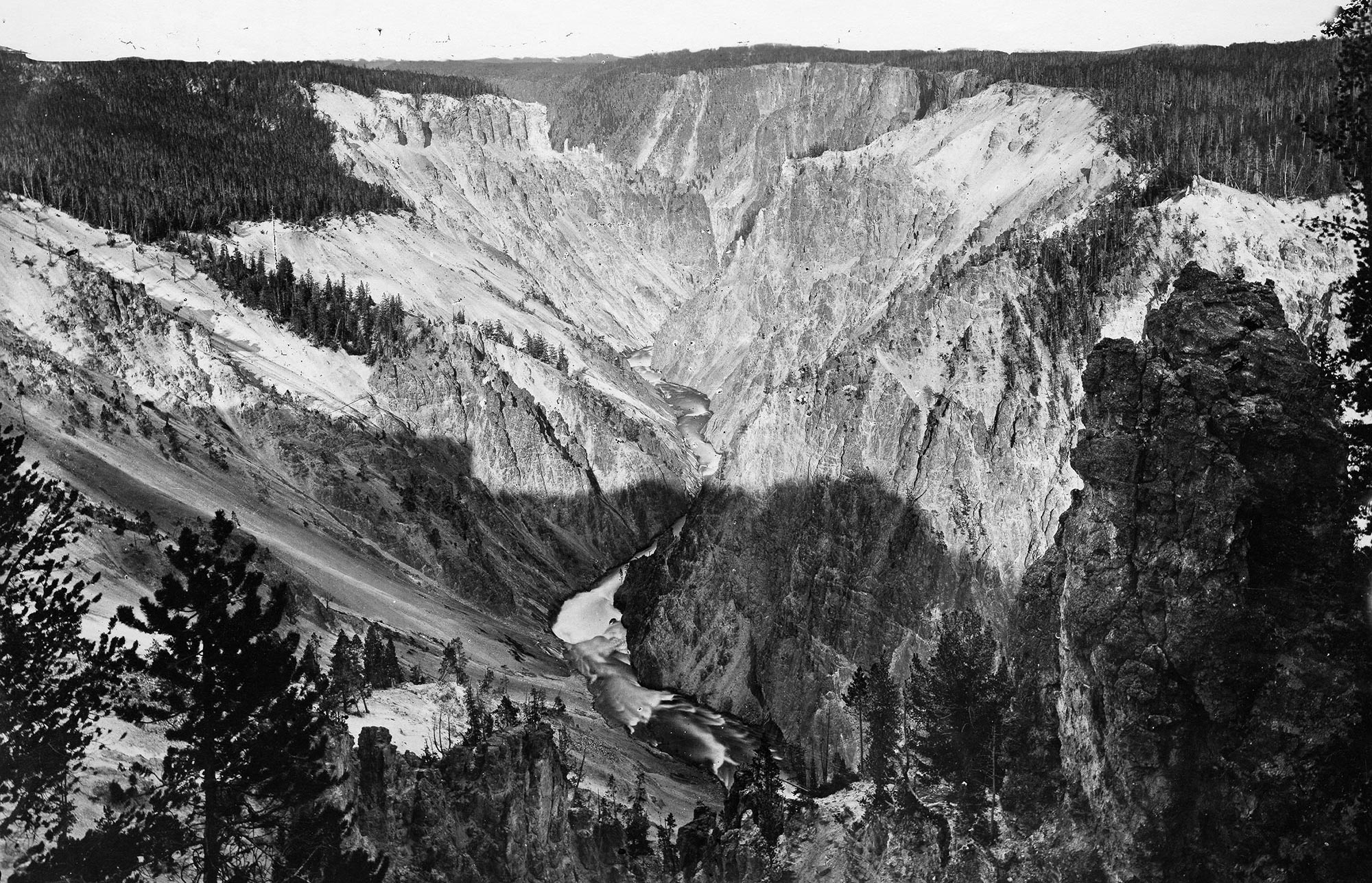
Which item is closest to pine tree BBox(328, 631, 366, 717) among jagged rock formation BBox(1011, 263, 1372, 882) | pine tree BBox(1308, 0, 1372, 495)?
jagged rock formation BBox(1011, 263, 1372, 882)

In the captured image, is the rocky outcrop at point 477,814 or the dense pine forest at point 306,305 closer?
the rocky outcrop at point 477,814

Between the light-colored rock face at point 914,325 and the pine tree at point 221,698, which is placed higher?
the light-colored rock face at point 914,325

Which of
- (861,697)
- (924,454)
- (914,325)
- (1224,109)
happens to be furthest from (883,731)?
(1224,109)

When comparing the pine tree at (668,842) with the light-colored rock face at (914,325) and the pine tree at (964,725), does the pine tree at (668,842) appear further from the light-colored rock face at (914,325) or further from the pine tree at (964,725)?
the light-colored rock face at (914,325)

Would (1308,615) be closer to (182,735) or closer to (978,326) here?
(182,735)

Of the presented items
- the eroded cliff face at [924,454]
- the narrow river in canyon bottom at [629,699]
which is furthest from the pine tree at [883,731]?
the eroded cliff face at [924,454]

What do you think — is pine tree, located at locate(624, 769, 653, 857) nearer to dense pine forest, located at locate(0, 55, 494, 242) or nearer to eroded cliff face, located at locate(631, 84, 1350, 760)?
eroded cliff face, located at locate(631, 84, 1350, 760)
